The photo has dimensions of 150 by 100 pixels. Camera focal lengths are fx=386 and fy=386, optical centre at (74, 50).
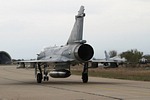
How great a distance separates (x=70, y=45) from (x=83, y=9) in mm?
2799

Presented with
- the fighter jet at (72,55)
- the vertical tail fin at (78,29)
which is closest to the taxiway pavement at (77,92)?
the fighter jet at (72,55)

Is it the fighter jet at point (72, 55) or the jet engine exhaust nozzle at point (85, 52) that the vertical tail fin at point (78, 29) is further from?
the jet engine exhaust nozzle at point (85, 52)

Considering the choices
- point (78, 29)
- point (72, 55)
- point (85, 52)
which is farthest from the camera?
point (78, 29)

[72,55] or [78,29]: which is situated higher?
[78,29]

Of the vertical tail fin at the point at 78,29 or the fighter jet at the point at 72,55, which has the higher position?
the vertical tail fin at the point at 78,29

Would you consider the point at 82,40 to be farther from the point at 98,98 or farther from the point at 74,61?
the point at 98,98

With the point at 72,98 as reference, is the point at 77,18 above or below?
above

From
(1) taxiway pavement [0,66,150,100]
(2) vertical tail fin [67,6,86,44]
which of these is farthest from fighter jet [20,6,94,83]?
(1) taxiway pavement [0,66,150,100]

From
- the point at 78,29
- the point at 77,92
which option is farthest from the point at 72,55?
the point at 77,92

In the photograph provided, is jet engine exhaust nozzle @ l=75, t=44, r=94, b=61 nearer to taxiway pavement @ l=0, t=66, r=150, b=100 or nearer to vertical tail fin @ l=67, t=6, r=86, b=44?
vertical tail fin @ l=67, t=6, r=86, b=44

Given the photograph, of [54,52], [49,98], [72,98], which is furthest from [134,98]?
[54,52]

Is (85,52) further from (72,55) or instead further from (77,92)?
(77,92)

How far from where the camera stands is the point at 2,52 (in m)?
112

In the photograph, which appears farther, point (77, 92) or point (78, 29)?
point (78, 29)
